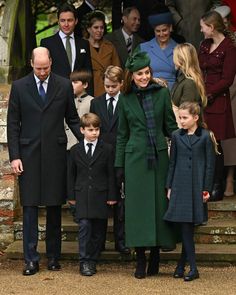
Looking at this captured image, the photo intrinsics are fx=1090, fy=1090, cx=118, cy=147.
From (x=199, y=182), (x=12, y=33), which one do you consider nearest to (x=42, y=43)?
(x=12, y=33)

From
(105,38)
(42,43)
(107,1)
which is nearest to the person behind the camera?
(42,43)

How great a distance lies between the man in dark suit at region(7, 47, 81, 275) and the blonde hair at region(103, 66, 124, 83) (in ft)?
1.62

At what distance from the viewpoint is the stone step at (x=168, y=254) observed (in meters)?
9.97

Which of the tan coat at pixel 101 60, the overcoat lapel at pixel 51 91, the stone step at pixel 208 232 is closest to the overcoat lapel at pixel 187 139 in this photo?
the overcoat lapel at pixel 51 91

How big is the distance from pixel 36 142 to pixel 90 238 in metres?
0.97

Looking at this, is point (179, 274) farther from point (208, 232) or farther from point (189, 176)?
point (208, 232)

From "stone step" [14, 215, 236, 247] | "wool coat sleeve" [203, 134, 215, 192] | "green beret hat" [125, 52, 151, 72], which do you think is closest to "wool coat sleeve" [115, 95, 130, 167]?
"green beret hat" [125, 52, 151, 72]

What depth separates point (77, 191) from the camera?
31.4 feet

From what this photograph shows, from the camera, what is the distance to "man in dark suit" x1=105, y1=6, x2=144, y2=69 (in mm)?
12008

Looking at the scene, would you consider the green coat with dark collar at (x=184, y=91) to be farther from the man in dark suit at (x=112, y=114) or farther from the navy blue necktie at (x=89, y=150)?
the navy blue necktie at (x=89, y=150)

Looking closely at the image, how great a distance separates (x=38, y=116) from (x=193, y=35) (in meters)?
3.41

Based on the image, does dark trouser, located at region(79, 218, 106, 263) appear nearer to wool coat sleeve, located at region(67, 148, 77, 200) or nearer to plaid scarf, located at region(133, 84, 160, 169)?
wool coat sleeve, located at region(67, 148, 77, 200)

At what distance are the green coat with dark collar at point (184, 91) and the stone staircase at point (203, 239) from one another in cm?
122

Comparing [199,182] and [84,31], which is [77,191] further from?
[84,31]
